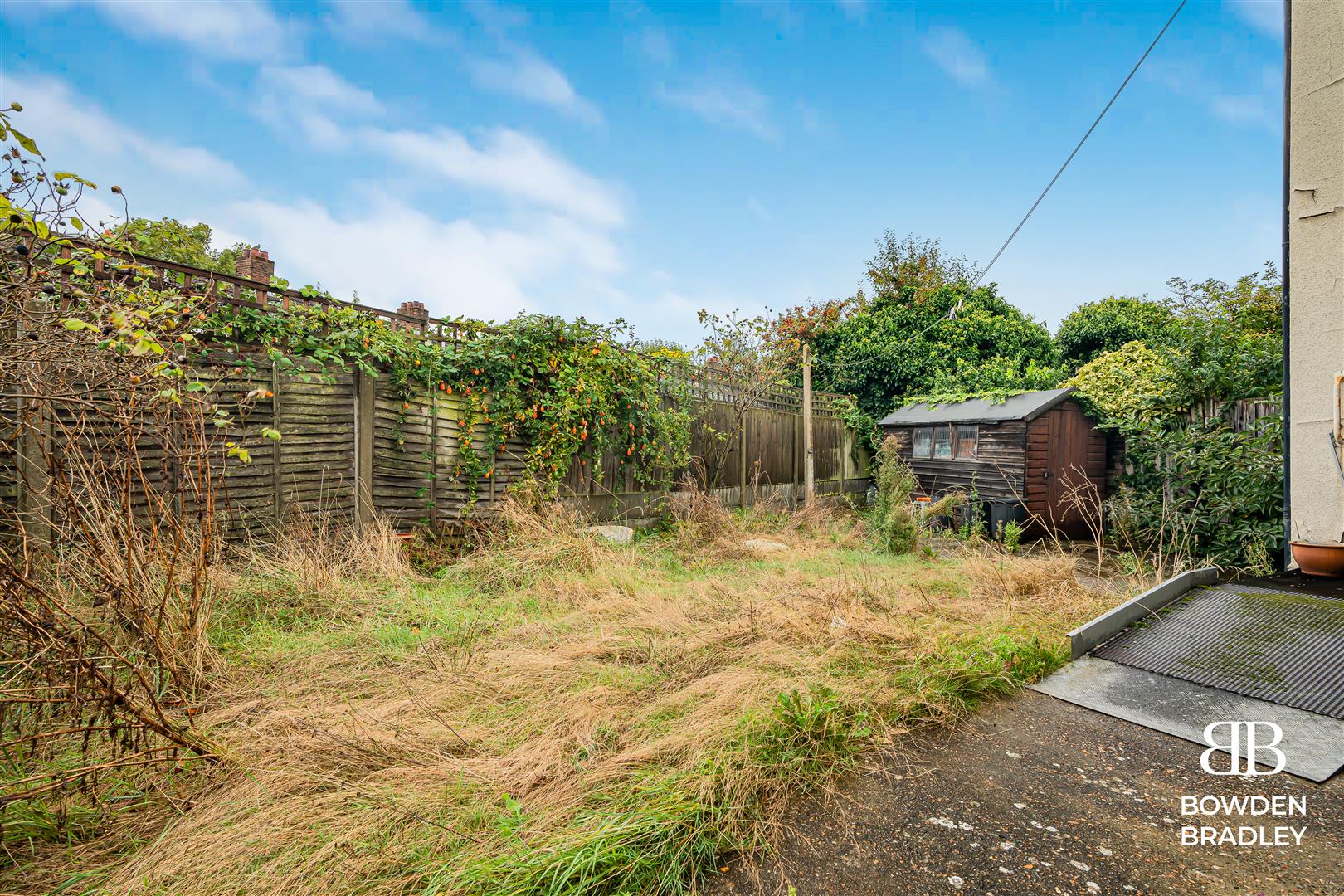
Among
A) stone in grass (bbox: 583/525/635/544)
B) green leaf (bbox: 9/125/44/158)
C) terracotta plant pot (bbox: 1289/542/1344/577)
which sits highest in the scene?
green leaf (bbox: 9/125/44/158)

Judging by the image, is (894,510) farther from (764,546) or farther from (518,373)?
(518,373)

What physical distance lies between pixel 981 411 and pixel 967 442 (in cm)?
54

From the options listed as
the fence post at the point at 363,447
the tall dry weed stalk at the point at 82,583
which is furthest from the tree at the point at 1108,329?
the tall dry weed stalk at the point at 82,583

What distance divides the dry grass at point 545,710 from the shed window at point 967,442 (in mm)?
4642

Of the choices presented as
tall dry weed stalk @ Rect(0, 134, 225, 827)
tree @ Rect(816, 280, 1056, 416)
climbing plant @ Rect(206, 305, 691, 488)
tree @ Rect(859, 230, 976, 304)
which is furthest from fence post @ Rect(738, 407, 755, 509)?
tree @ Rect(859, 230, 976, 304)

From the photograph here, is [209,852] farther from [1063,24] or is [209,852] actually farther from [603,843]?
[1063,24]

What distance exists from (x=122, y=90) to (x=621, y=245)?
8.63 m

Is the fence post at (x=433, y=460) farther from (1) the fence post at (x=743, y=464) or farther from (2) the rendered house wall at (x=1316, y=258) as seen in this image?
(2) the rendered house wall at (x=1316, y=258)

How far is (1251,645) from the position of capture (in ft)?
9.80

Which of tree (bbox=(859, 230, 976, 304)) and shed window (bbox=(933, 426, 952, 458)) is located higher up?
tree (bbox=(859, 230, 976, 304))

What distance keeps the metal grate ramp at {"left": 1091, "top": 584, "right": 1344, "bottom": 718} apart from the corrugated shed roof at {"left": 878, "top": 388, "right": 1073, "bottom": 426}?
4.88 m

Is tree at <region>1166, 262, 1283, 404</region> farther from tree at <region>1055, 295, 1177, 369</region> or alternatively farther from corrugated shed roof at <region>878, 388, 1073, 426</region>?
tree at <region>1055, 295, 1177, 369</region>

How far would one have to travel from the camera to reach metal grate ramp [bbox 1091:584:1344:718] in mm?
2590

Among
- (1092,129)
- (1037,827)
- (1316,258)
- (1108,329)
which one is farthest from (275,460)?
(1108,329)
